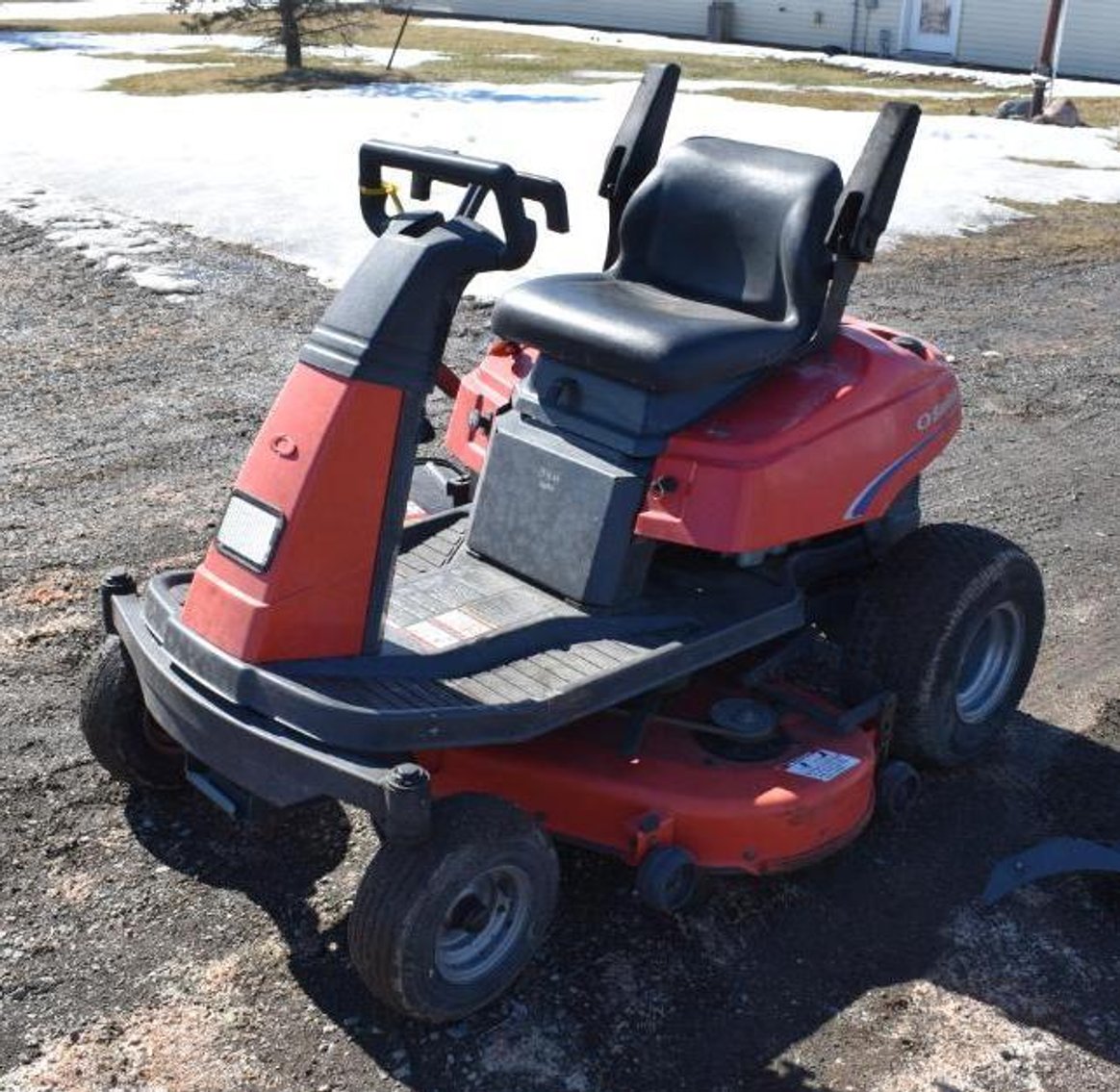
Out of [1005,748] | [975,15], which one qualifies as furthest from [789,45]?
[1005,748]

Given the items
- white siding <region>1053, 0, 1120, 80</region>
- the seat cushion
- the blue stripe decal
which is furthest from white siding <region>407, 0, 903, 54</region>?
the seat cushion

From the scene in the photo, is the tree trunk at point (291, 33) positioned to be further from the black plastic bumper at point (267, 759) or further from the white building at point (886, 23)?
the black plastic bumper at point (267, 759)

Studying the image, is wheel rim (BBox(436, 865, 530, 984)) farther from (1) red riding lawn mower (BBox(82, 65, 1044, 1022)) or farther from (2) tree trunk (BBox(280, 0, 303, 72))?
(2) tree trunk (BBox(280, 0, 303, 72))

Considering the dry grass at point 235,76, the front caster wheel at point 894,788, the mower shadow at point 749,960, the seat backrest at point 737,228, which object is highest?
the seat backrest at point 737,228

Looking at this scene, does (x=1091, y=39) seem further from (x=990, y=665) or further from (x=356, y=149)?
(x=990, y=665)

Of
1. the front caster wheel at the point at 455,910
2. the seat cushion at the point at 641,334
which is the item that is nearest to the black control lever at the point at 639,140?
the seat cushion at the point at 641,334

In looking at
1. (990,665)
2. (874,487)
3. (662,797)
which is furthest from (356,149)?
(662,797)

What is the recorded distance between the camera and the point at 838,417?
3818 mm

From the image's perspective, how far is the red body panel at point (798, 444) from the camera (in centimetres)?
364

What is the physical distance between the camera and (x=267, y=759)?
123 inches

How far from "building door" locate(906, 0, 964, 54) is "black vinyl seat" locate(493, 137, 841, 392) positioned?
22594mm

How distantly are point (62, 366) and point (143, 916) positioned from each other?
14.2 feet

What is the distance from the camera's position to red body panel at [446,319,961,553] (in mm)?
3637

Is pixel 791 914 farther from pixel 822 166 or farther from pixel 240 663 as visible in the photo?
pixel 822 166
